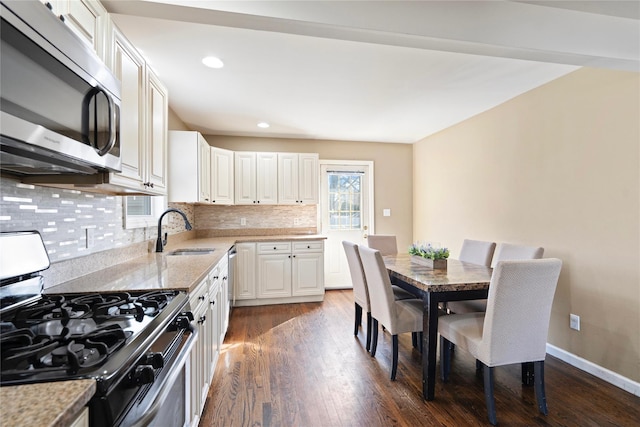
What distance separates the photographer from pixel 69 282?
1484 millimetres

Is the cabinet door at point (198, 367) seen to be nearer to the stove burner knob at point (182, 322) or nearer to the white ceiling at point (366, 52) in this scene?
the stove burner knob at point (182, 322)

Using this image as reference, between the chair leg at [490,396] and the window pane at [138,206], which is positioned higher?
the window pane at [138,206]

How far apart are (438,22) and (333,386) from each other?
2.40 meters

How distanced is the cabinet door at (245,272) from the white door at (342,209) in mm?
1302

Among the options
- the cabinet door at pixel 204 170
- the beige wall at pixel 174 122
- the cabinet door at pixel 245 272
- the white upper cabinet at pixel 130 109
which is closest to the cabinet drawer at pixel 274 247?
the cabinet door at pixel 245 272

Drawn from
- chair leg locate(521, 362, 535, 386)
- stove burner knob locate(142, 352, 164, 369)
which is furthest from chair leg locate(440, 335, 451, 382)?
stove burner knob locate(142, 352, 164, 369)

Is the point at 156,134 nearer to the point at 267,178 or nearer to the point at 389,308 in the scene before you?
the point at 389,308

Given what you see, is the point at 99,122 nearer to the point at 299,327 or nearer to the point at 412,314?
the point at 412,314

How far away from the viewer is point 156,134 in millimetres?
1911

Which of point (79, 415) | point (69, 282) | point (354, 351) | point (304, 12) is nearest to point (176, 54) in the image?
point (304, 12)

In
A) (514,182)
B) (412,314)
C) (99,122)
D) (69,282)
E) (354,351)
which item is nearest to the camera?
(99,122)

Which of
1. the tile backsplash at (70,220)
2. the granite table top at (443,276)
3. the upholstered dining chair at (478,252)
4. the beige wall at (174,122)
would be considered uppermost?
the beige wall at (174,122)

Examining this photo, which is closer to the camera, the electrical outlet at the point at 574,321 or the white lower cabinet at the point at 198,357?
the white lower cabinet at the point at 198,357

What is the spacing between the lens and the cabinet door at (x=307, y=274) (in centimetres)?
399
